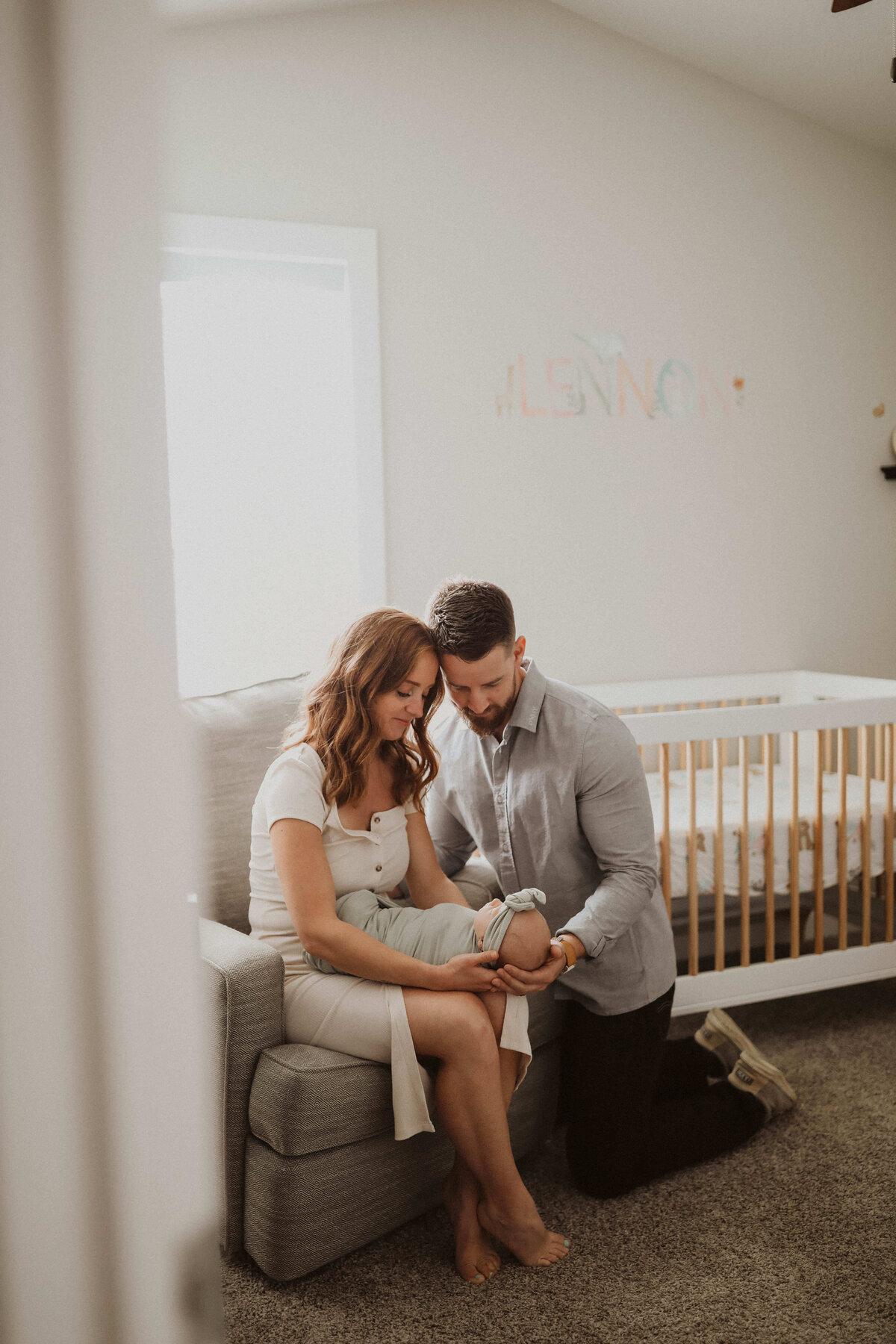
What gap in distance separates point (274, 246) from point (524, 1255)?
2.35 meters

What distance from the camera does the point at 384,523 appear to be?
8.67 ft

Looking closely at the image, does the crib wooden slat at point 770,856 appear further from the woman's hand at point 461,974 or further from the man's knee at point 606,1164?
the woman's hand at point 461,974

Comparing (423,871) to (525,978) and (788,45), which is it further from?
(788,45)

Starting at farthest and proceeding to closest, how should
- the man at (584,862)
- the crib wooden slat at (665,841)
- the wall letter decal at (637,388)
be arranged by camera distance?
the wall letter decal at (637,388) → the crib wooden slat at (665,841) → the man at (584,862)

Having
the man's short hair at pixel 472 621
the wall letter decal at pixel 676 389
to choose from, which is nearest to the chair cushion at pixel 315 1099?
the man's short hair at pixel 472 621

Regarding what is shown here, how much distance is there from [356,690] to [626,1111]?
34.5 inches

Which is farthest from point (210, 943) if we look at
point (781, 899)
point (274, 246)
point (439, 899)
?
point (274, 246)

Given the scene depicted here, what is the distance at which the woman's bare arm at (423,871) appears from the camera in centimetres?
166

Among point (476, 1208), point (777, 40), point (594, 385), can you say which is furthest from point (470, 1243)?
point (777, 40)

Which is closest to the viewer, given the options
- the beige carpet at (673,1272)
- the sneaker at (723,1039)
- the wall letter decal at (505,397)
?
the beige carpet at (673,1272)

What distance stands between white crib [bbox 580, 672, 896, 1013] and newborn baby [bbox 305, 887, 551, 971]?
0.61m

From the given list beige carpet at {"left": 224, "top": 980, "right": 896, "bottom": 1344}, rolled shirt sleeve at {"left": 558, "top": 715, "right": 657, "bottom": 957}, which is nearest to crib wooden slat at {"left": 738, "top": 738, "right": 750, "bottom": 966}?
beige carpet at {"left": 224, "top": 980, "right": 896, "bottom": 1344}

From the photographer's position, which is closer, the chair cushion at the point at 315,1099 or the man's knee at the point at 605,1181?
the chair cushion at the point at 315,1099

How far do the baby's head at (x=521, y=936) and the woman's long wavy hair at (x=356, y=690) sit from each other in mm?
298
